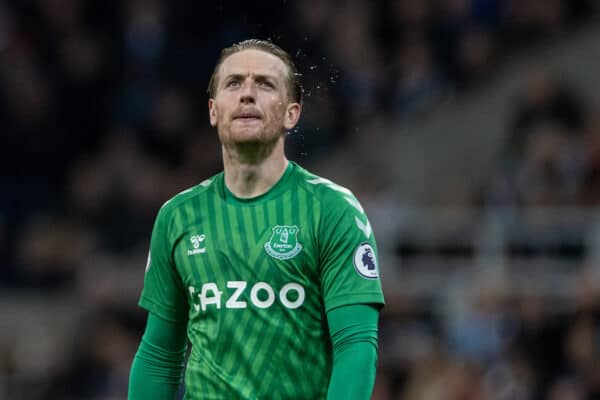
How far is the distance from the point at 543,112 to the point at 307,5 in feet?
9.67

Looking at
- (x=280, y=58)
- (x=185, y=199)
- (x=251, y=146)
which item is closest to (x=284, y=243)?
(x=251, y=146)

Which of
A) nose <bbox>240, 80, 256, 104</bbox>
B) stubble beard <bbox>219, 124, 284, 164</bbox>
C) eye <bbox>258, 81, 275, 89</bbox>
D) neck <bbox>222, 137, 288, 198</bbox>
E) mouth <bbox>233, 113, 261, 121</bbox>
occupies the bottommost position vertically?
neck <bbox>222, 137, 288, 198</bbox>

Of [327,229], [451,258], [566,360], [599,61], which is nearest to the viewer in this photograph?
[327,229]

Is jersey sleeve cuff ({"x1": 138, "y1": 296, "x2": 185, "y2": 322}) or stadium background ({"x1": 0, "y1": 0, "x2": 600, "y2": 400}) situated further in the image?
stadium background ({"x1": 0, "y1": 0, "x2": 600, "y2": 400})

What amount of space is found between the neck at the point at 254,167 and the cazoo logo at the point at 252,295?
341 mm

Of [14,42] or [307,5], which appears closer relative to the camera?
[307,5]

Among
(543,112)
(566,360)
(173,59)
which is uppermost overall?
(173,59)

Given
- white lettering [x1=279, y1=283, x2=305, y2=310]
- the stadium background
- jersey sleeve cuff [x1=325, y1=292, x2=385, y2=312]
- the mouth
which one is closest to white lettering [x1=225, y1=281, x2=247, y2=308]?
white lettering [x1=279, y1=283, x2=305, y2=310]

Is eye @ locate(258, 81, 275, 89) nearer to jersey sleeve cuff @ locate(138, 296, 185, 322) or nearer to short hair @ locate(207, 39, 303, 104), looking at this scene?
short hair @ locate(207, 39, 303, 104)

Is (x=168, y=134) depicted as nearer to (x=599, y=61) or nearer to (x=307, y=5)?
(x=307, y=5)

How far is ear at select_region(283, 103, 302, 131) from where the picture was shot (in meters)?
4.66

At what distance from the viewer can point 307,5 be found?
41.9 ft

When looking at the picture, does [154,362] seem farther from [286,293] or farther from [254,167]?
[254,167]

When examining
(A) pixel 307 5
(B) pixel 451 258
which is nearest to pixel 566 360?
(B) pixel 451 258
